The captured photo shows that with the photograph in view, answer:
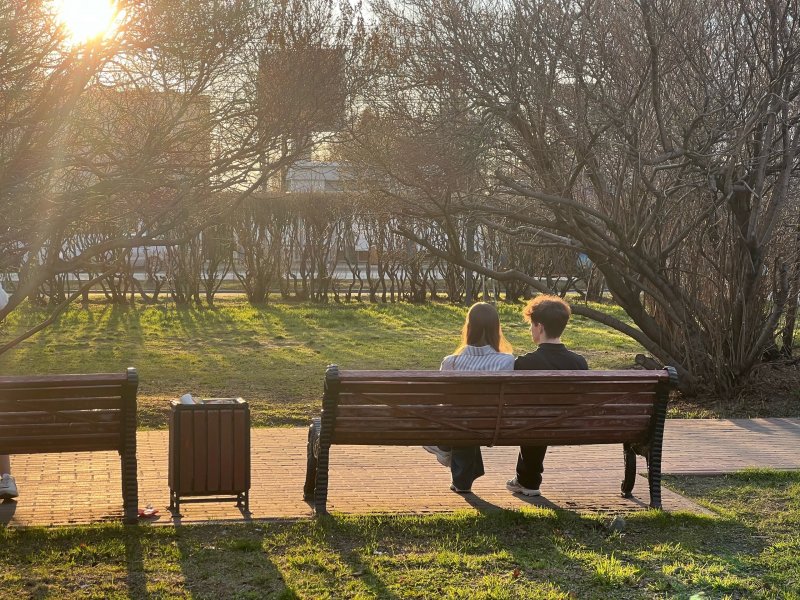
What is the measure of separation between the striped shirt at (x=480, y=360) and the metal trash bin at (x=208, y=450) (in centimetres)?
132

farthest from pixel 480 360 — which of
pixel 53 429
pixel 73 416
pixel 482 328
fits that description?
pixel 53 429

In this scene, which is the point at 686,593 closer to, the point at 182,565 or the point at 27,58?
the point at 182,565

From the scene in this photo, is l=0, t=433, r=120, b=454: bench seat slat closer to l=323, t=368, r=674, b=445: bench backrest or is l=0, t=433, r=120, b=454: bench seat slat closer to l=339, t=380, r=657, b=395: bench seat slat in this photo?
l=323, t=368, r=674, b=445: bench backrest

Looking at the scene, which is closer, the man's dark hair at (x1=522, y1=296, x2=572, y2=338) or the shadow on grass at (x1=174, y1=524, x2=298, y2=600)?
the shadow on grass at (x1=174, y1=524, x2=298, y2=600)

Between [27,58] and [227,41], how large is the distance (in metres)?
1.96

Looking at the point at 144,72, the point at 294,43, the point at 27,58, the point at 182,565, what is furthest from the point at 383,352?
the point at 182,565

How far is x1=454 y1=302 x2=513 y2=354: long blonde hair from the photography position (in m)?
6.76

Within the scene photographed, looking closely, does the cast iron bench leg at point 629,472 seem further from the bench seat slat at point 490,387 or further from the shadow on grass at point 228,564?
the shadow on grass at point 228,564

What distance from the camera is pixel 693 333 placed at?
36.9 feet

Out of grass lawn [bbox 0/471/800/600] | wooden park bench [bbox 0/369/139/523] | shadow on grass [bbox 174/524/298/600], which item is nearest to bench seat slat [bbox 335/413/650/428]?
grass lawn [bbox 0/471/800/600]

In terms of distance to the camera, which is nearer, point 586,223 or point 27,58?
point 27,58

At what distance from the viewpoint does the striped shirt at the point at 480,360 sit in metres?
6.73

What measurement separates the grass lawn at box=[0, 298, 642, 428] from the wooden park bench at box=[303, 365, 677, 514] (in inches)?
160

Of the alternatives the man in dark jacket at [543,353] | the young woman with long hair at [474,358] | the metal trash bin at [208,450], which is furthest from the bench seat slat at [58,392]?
the man in dark jacket at [543,353]
